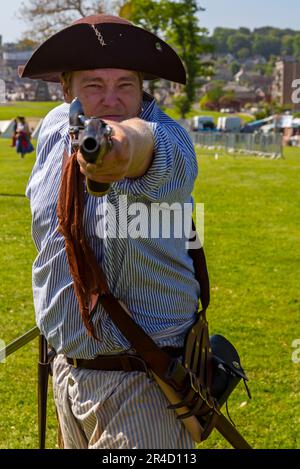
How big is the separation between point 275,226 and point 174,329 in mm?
12656

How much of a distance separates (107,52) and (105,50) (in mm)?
13

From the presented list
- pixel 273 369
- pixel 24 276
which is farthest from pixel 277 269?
pixel 273 369

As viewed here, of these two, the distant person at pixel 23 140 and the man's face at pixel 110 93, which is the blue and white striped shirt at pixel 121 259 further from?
the distant person at pixel 23 140

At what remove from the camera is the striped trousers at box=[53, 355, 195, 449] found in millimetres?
2936

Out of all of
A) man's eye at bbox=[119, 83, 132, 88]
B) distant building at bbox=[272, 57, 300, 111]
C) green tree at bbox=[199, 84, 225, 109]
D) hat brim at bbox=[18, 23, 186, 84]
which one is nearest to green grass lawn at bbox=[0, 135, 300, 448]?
hat brim at bbox=[18, 23, 186, 84]

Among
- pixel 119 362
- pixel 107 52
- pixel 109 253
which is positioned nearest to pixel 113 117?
pixel 107 52

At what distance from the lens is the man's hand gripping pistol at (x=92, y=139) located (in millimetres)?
1885

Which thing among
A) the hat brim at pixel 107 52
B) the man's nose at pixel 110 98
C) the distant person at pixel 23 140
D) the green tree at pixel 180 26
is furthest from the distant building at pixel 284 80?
the man's nose at pixel 110 98

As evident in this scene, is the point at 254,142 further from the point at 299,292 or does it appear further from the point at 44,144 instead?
the point at 44,144

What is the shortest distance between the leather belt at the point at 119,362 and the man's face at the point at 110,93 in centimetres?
92

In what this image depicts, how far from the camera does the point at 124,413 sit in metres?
2.94

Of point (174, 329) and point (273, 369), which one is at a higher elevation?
point (174, 329)

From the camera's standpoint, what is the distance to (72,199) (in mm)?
2689

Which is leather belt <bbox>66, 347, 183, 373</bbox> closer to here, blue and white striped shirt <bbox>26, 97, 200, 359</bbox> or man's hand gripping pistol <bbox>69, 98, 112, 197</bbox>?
blue and white striped shirt <bbox>26, 97, 200, 359</bbox>
